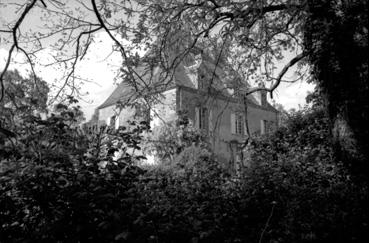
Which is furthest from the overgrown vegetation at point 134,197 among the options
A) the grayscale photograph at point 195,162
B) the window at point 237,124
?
the window at point 237,124

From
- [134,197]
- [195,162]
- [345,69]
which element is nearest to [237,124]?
[195,162]

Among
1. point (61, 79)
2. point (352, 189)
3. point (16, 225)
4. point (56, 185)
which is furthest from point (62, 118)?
point (352, 189)

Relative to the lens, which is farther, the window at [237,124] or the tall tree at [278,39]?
the window at [237,124]

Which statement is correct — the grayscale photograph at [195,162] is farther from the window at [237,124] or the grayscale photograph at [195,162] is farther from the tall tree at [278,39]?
the window at [237,124]

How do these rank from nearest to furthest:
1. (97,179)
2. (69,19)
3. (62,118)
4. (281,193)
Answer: (97,179), (62,118), (281,193), (69,19)

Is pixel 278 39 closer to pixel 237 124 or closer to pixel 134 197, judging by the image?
pixel 134 197

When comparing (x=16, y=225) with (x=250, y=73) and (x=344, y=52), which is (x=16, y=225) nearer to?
(x=344, y=52)

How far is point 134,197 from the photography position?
9.76 feet

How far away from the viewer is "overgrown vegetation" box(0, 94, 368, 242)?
273 centimetres

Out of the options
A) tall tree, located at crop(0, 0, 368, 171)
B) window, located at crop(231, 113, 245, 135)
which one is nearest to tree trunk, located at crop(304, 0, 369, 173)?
tall tree, located at crop(0, 0, 368, 171)

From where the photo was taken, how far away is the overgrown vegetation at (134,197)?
2727 mm

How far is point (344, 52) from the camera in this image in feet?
15.5

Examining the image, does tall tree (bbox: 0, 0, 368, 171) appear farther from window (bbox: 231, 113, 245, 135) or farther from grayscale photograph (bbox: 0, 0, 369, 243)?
window (bbox: 231, 113, 245, 135)

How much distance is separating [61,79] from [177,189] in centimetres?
329
